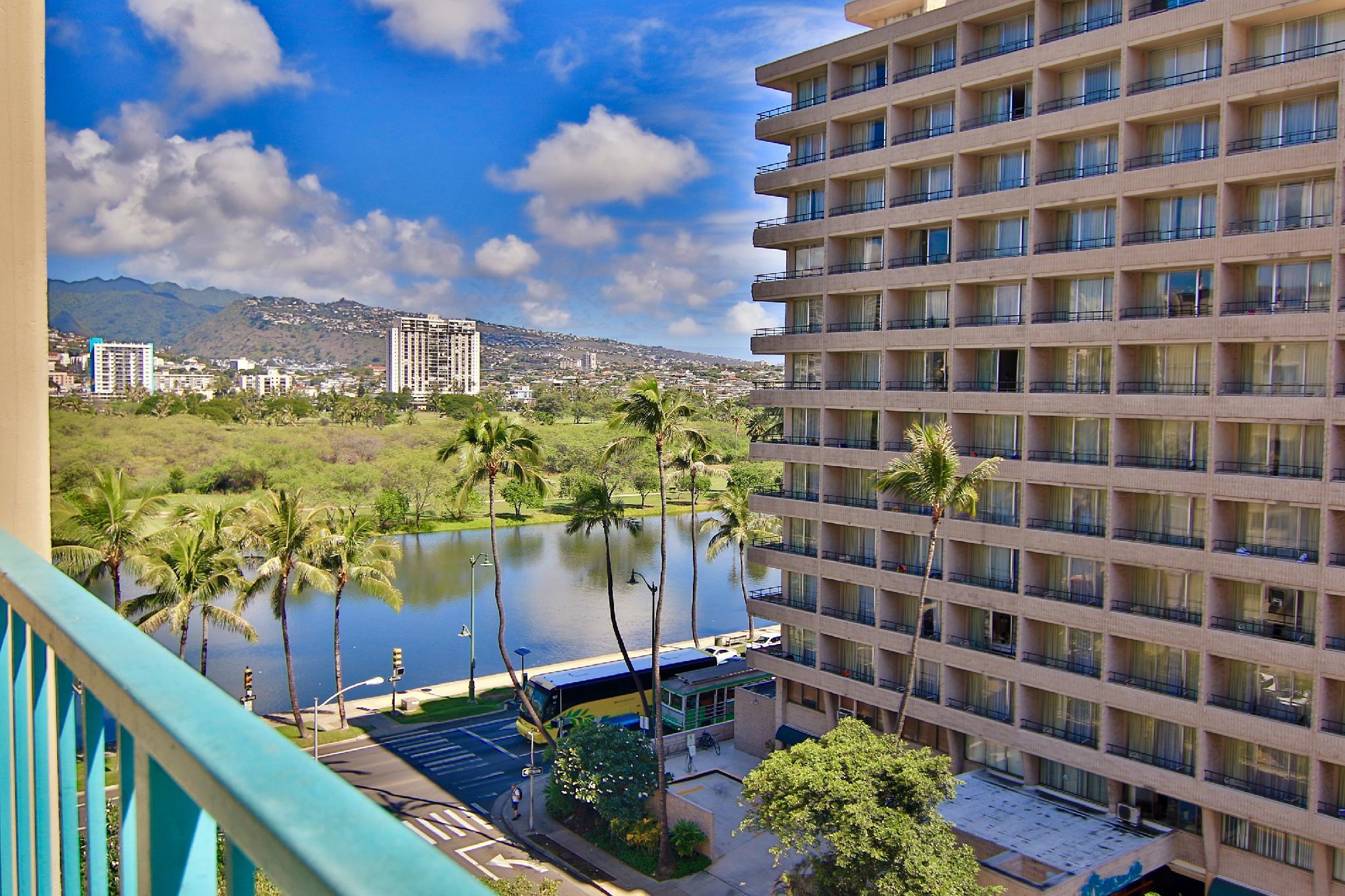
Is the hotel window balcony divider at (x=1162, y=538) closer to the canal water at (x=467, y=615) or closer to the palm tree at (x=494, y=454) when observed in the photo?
the palm tree at (x=494, y=454)

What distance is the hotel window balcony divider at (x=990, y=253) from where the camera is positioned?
24.2 m

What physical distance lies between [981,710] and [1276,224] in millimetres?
11769

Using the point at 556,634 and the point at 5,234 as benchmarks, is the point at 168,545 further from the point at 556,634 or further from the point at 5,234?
the point at 5,234

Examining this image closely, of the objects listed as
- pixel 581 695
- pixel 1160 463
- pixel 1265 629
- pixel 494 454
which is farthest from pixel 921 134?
pixel 581 695

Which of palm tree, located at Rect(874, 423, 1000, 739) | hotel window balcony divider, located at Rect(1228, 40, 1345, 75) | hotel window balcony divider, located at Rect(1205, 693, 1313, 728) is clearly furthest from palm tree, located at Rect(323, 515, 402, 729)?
hotel window balcony divider, located at Rect(1228, 40, 1345, 75)

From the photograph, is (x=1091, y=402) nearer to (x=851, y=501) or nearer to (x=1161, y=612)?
(x=1161, y=612)

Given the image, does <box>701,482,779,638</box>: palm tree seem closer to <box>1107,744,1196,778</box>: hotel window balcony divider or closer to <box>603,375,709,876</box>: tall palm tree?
<box>603,375,709,876</box>: tall palm tree

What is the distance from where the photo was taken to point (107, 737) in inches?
57.8

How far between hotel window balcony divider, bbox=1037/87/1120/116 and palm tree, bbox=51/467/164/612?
23803 mm

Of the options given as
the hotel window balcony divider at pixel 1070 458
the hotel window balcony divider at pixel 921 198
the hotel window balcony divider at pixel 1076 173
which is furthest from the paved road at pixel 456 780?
the hotel window balcony divider at pixel 1076 173

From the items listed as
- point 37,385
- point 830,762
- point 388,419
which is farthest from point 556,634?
point 388,419

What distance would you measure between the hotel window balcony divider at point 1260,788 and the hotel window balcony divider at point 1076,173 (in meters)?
12.0

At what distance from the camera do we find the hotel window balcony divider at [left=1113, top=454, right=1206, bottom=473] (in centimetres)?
2066

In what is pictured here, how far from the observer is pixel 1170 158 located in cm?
2148
